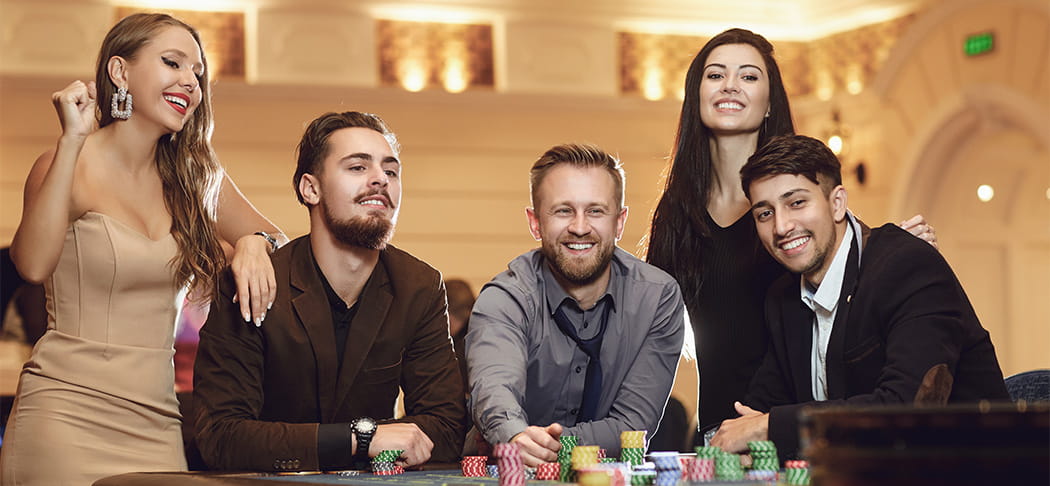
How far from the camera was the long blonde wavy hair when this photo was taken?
10.3 feet

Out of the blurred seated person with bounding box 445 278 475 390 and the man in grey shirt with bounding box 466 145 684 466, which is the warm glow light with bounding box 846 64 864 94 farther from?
the man in grey shirt with bounding box 466 145 684 466

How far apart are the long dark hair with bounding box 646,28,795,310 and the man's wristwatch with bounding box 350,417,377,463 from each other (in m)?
1.12

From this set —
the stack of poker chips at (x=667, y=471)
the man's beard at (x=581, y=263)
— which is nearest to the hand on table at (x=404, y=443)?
the man's beard at (x=581, y=263)

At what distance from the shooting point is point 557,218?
10.1 ft

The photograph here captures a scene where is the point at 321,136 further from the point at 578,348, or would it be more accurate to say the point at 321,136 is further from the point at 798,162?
the point at 798,162

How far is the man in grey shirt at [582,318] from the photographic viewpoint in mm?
3033

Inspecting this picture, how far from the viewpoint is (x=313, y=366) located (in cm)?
300

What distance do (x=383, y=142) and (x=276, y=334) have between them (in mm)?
610

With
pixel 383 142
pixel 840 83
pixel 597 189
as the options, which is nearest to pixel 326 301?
pixel 383 142

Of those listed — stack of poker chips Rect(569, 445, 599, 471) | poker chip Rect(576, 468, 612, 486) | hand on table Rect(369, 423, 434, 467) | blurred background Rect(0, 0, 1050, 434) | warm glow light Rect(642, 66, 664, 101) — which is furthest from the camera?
warm glow light Rect(642, 66, 664, 101)

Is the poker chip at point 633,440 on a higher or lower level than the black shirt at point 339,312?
lower

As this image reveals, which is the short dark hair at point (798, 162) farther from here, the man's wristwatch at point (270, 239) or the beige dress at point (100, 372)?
the beige dress at point (100, 372)

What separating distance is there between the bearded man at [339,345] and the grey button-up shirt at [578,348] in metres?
0.16

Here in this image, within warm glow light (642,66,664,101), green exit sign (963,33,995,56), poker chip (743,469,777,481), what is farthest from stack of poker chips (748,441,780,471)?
warm glow light (642,66,664,101)
